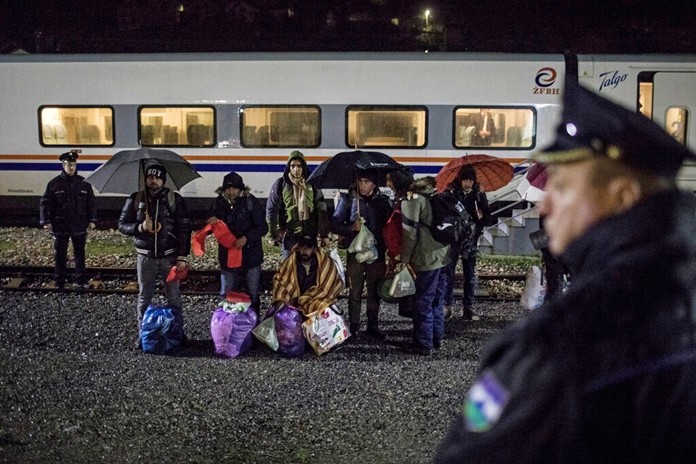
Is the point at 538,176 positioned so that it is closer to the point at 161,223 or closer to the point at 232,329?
the point at 232,329

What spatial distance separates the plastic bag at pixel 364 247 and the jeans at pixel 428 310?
0.49 m

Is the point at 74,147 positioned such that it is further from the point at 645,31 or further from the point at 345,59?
the point at 645,31

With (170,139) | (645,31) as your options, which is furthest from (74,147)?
(645,31)

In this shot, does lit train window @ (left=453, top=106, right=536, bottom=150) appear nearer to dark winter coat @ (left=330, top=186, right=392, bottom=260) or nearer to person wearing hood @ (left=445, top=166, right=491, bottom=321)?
person wearing hood @ (left=445, top=166, right=491, bottom=321)

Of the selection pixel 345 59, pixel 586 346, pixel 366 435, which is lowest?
pixel 366 435

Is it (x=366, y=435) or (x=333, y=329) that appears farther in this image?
(x=333, y=329)

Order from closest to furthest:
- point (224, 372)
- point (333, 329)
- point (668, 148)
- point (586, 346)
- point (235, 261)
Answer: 1. point (586, 346)
2. point (668, 148)
3. point (224, 372)
4. point (333, 329)
5. point (235, 261)

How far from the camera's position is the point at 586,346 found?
1.29m

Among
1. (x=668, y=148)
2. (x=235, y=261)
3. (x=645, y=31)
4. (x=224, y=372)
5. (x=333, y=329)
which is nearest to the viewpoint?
(x=668, y=148)

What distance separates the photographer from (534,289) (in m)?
7.40

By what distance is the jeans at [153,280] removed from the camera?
23.8 ft

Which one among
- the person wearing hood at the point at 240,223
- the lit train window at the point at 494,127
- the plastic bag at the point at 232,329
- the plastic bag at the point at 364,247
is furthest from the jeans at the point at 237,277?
the lit train window at the point at 494,127

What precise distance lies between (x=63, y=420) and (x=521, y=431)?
14.9ft

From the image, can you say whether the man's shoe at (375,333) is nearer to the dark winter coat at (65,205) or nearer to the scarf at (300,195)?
the scarf at (300,195)
